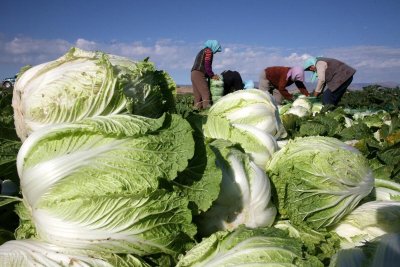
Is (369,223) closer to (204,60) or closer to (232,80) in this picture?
(204,60)

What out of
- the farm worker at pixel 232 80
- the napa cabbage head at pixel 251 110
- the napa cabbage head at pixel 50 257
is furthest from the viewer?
the farm worker at pixel 232 80

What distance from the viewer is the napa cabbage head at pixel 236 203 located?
8.16ft

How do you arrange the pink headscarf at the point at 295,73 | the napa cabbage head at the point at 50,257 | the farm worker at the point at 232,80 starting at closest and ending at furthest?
the napa cabbage head at the point at 50,257
the pink headscarf at the point at 295,73
the farm worker at the point at 232,80

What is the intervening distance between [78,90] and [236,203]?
1295 millimetres

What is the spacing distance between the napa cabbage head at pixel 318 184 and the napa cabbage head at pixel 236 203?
277 millimetres

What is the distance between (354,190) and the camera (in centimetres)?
289

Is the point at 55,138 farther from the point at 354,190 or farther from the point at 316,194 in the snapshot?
the point at 354,190

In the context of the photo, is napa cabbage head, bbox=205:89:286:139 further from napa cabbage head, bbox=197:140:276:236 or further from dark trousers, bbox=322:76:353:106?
dark trousers, bbox=322:76:353:106

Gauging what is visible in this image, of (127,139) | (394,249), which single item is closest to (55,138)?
(127,139)

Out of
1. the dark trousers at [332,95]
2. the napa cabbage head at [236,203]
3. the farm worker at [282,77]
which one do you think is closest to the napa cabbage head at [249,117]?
the napa cabbage head at [236,203]

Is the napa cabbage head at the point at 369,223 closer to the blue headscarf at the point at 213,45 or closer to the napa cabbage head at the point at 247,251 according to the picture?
the napa cabbage head at the point at 247,251

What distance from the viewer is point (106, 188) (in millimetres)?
1981

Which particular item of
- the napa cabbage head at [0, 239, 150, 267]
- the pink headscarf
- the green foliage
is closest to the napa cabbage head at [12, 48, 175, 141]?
the napa cabbage head at [0, 239, 150, 267]

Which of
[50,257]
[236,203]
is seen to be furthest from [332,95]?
[50,257]
